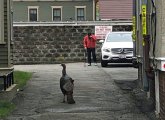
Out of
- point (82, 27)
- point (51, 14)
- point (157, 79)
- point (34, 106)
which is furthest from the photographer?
point (51, 14)

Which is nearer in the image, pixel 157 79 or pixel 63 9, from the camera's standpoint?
pixel 157 79

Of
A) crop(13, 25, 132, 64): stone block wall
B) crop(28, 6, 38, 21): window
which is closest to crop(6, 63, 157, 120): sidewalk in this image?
crop(13, 25, 132, 64): stone block wall

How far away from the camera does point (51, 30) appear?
27.8 m

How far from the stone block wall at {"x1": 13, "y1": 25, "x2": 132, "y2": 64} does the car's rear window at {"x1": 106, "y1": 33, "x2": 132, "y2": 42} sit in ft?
11.9

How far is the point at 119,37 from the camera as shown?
23984 millimetres

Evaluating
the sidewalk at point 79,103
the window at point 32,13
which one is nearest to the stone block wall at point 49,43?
the sidewalk at point 79,103

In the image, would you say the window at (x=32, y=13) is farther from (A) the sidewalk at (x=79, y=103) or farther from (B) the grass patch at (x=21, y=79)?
(A) the sidewalk at (x=79, y=103)

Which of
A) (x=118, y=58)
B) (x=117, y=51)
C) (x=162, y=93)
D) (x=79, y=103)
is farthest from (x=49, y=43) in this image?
(x=162, y=93)

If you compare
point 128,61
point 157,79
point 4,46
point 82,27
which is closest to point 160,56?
point 157,79

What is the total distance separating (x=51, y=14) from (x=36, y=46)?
3114 cm

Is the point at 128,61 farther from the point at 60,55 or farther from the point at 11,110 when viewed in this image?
the point at 11,110

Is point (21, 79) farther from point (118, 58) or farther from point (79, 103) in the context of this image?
point (118, 58)

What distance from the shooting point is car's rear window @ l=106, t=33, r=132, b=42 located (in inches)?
932

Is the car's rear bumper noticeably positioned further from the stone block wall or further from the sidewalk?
the sidewalk
